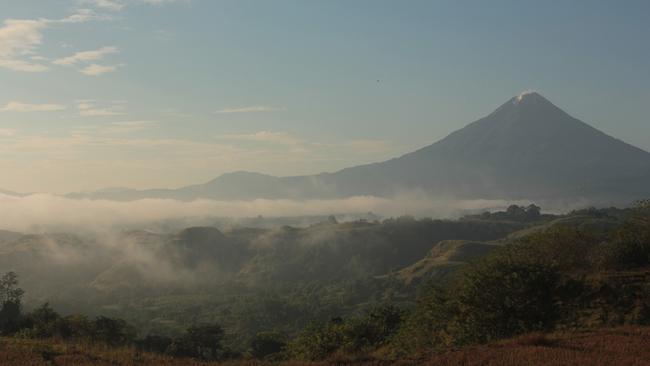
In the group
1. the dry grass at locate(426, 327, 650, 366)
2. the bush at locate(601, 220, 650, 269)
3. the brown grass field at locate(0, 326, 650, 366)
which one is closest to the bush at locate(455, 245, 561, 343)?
the brown grass field at locate(0, 326, 650, 366)

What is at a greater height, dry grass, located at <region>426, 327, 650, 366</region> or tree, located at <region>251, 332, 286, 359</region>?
dry grass, located at <region>426, 327, 650, 366</region>

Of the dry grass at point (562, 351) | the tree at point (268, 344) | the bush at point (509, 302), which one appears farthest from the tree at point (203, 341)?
the dry grass at point (562, 351)

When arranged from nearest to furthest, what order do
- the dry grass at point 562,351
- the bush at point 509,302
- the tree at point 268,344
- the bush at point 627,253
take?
the dry grass at point 562,351 < the bush at point 509,302 < the bush at point 627,253 < the tree at point 268,344

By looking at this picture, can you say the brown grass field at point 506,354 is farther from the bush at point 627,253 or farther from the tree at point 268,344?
the tree at point 268,344

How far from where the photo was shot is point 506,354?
1791 centimetres

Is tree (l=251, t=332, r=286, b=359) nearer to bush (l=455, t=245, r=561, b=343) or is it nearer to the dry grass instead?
bush (l=455, t=245, r=561, b=343)

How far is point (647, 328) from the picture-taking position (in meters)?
21.5

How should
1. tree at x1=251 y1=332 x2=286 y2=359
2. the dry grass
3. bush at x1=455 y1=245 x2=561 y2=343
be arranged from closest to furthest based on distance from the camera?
the dry grass < bush at x1=455 y1=245 x2=561 y2=343 < tree at x1=251 y1=332 x2=286 y2=359

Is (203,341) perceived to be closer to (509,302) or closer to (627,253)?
(627,253)

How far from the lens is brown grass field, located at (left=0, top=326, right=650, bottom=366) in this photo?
17188 millimetres

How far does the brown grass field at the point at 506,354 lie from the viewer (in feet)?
56.4

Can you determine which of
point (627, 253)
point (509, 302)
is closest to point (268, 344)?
point (627, 253)

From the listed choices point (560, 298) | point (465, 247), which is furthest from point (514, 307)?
point (465, 247)

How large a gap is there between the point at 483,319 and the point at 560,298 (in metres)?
4.97
